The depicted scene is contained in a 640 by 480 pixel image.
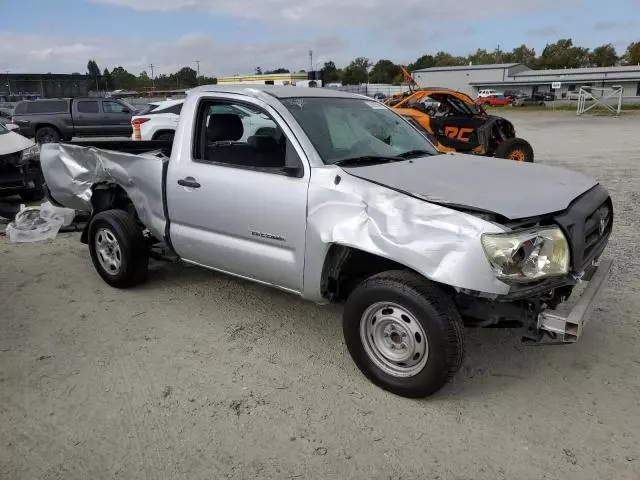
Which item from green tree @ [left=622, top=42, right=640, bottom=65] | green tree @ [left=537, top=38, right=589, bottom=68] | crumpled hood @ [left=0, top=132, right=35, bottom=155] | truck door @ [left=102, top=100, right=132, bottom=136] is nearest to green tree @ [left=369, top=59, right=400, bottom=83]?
green tree @ [left=537, top=38, right=589, bottom=68]

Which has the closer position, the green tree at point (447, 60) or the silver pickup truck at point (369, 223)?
the silver pickup truck at point (369, 223)

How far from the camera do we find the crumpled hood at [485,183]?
3.06 meters

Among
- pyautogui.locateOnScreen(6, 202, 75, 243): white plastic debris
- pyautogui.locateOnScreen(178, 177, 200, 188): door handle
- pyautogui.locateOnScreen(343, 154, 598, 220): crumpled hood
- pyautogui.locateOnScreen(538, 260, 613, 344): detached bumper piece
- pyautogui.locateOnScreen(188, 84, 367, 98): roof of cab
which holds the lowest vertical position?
pyautogui.locateOnScreen(6, 202, 75, 243): white plastic debris

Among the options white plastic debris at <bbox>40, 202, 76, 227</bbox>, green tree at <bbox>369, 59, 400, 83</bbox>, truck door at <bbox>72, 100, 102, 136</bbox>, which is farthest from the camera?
green tree at <bbox>369, 59, 400, 83</bbox>

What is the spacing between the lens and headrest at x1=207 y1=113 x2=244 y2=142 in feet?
14.4

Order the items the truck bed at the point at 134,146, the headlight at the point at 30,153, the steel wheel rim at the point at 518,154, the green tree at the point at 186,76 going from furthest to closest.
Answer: the green tree at the point at 186,76 → the steel wheel rim at the point at 518,154 → the headlight at the point at 30,153 → the truck bed at the point at 134,146

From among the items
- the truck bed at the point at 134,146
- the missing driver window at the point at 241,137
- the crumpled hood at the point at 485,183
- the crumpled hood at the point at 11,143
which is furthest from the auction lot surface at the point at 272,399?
the crumpled hood at the point at 11,143

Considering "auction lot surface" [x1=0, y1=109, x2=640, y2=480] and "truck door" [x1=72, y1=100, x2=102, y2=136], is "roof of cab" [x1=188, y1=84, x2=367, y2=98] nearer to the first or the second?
"auction lot surface" [x1=0, y1=109, x2=640, y2=480]

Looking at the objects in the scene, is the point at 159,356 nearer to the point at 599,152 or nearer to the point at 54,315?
the point at 54,315

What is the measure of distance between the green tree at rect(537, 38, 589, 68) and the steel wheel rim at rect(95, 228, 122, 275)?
110 meters

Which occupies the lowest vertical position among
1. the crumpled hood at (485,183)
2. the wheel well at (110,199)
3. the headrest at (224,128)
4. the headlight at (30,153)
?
the wheel well at (110,199)

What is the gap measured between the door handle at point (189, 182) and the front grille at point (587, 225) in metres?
2.64

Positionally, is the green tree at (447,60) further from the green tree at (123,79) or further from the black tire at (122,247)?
the black tire at (122,247)

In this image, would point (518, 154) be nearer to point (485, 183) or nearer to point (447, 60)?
point (485, 183)
